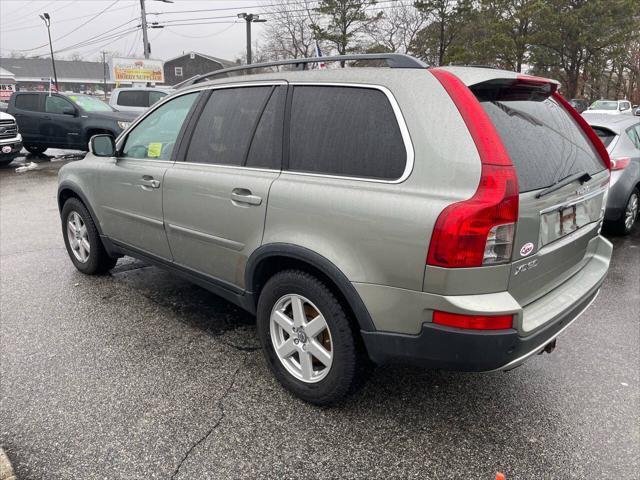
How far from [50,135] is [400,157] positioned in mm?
13703

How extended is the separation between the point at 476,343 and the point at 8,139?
13476mm

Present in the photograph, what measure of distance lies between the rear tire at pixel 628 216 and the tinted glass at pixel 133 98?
13.7 metres

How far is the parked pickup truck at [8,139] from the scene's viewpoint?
12.0 metres

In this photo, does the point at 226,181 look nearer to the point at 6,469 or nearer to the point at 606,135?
the point at 6,469

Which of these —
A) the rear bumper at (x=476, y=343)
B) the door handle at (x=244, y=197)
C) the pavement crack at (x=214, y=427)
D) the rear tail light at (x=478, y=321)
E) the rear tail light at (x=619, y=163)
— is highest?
the door handle at (x=244, y=197)

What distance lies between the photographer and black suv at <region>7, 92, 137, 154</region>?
500 inches

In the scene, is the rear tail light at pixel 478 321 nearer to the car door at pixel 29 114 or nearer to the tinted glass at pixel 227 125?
the tinted glass at pixel 227 125

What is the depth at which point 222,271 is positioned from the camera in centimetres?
303

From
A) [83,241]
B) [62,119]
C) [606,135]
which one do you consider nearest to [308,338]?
[83,241]

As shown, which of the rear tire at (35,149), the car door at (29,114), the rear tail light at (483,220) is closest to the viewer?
the rear tail light at (483,220)

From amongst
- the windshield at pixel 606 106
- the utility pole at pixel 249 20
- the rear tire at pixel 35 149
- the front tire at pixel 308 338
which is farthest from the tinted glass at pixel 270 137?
the utility pole at pixel 249 20

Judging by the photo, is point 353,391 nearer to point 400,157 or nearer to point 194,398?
point 194,398

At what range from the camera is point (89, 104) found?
43.5ft

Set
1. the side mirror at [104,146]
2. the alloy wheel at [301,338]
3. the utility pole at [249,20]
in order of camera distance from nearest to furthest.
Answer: the alloy wheel at [301,338]
the side mirror at [104,146]
the utility pole at [249,20]
